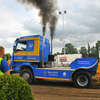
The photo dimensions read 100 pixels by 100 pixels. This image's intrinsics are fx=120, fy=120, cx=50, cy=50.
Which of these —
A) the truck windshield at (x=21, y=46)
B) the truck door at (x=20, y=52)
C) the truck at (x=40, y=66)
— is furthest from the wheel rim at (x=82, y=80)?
the truck windshield at (x=21, y=46)

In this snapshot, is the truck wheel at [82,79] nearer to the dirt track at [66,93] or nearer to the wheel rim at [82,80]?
the wheel rim at [82,80]

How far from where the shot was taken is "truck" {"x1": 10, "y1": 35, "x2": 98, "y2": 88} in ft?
22.5

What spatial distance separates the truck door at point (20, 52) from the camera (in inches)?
321

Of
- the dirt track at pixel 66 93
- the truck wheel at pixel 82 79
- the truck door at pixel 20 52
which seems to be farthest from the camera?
the truck door at pixel 20 52

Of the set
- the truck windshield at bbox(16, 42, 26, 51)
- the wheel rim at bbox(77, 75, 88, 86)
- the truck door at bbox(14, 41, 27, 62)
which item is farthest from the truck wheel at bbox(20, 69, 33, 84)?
the wheel rim at bbox(77, 75, 88, 86)

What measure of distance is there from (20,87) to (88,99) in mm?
3634

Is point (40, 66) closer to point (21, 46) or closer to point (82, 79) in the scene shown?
point (21, 46)

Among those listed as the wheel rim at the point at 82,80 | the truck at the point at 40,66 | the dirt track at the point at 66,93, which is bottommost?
the dirt track at the point at 66,93

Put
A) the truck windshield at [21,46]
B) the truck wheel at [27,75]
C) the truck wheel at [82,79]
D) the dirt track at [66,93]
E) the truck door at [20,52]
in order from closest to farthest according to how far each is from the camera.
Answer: the dirt track at [66,93] < the truck wheel at [82,79] < the truck wheel at [27,75] < the truck door at [20,52] < the truck windshield at [21,46]

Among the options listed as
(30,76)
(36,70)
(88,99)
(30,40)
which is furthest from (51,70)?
(88,99)

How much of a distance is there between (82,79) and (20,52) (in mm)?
4405

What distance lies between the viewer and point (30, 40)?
8.05 metres

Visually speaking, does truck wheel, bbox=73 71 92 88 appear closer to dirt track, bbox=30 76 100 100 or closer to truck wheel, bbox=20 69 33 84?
dirt track, bbox=30 76 100 100

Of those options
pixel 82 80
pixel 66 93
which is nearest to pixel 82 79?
pixel 82 80
